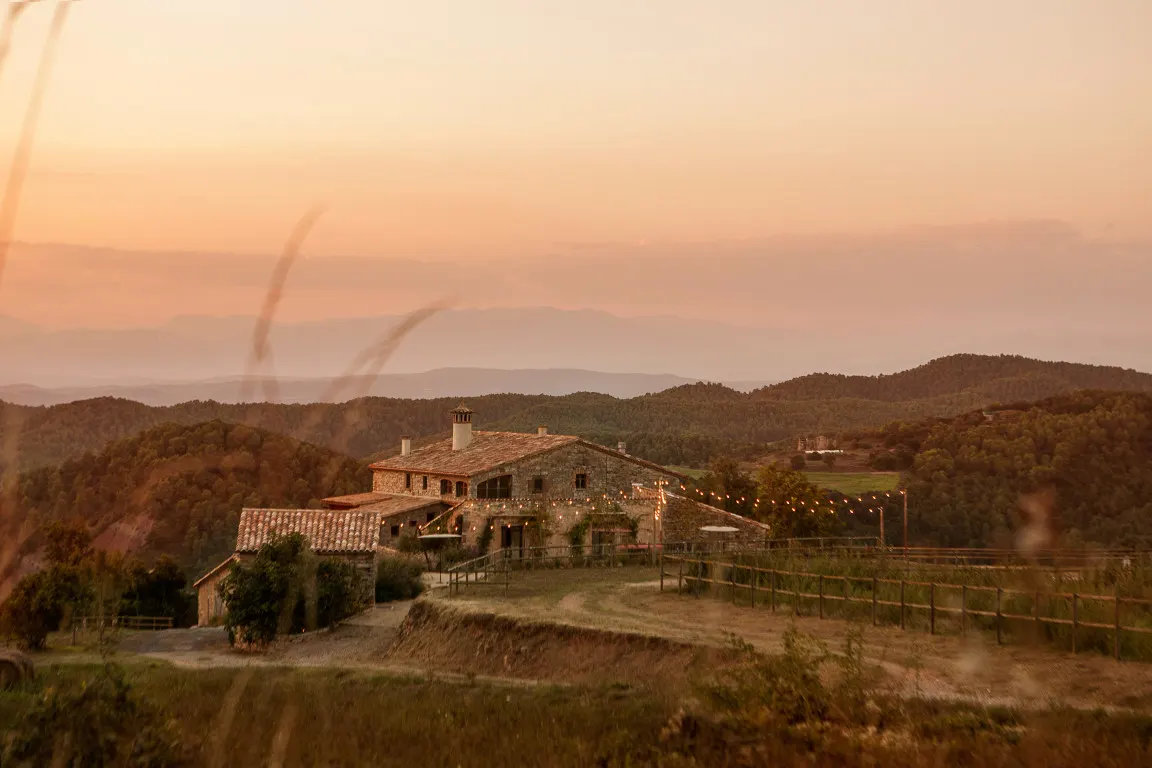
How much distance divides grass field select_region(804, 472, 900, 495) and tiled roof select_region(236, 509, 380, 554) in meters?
42.0

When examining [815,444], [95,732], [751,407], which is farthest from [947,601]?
[751,407]

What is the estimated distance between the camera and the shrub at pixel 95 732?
27.2 ft

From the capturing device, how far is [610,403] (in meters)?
111

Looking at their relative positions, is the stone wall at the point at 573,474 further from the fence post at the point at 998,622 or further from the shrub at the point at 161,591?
the fence post at the point at 998,622

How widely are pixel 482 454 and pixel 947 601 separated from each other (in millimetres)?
30731

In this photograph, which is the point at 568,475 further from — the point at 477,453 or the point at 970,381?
the point at 970,381

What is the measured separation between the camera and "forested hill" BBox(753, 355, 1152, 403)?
120562 mm

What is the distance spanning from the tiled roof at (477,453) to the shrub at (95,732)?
34630 millimetres

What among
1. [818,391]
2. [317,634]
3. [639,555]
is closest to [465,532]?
[639,555]

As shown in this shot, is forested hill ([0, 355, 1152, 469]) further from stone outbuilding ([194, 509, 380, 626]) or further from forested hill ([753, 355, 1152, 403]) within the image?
stone outbuilding ([194, 509, 380, 626])

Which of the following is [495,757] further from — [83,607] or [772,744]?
[83,607]

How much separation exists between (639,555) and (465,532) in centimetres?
910

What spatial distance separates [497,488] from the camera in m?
44.6

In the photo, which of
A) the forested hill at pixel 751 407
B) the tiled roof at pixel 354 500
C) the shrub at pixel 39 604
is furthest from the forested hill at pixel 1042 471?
the shrub at pixel 39 604
